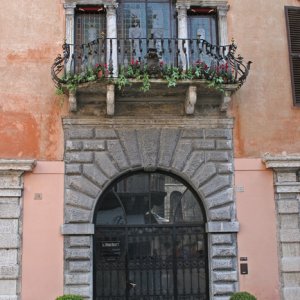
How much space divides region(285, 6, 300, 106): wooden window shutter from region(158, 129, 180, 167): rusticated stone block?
8.57 feet

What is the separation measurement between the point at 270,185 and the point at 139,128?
2.80 metres

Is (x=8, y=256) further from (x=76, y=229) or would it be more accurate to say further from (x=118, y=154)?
(x=118, y=154)

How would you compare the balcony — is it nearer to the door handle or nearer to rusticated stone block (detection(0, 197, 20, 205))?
rusticated stone block (detection(0, 197, 20, 205))

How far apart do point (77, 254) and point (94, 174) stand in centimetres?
152

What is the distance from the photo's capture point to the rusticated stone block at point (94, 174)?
10609 millimetres

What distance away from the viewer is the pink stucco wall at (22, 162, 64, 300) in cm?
1020

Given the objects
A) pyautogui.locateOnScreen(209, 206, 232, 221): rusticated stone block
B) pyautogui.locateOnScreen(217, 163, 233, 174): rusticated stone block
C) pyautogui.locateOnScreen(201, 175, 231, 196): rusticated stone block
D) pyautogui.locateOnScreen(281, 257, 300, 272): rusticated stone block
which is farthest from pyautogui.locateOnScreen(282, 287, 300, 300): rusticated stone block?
pyautogui.locateOnScreen(217, 163, 233, 174): rusticated stone block

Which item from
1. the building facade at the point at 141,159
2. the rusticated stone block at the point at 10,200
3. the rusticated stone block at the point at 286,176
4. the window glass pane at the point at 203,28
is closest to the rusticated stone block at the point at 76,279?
the building facade at the point at 141,159

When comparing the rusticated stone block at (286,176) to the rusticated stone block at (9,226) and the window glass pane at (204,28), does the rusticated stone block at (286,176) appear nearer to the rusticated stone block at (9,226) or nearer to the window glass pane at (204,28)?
the window glass pane at (204,28)

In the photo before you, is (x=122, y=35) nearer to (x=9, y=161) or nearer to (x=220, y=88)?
(x=220, y=88)

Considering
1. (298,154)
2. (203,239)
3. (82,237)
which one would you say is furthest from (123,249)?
(298,154)

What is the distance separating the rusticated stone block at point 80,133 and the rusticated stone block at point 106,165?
0.41m

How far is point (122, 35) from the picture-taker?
11.5 meters

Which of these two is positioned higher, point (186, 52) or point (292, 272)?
point (186, 52)
